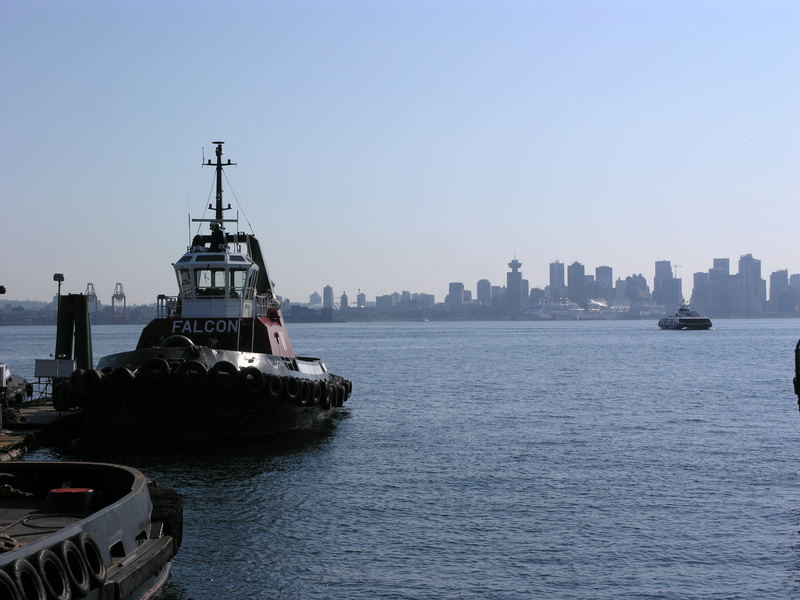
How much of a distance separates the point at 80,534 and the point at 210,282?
2241cm

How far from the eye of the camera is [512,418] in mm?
37656

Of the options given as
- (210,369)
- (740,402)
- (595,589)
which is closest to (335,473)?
(210,369)

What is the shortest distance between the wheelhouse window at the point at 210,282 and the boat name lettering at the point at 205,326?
109 centimetres

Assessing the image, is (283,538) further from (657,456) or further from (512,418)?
(512,418)

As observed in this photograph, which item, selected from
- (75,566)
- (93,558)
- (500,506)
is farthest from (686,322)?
(75,566)

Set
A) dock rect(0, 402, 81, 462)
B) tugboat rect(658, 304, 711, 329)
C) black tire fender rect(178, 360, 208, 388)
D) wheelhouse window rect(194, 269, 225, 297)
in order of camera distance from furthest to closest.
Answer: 1. tugboat rect(658, 304, 711, 329)
2. wheelhouse window rect(194, 269, 225, 297)
3. dock rect(0, 402, 81, 462)
4. black tire fender rect(178, 360, 208, 388)

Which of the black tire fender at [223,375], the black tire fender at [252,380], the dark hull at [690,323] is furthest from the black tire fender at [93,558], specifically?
the dark hull at [690,323]

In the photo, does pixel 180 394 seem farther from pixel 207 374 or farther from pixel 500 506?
pixel 500 506

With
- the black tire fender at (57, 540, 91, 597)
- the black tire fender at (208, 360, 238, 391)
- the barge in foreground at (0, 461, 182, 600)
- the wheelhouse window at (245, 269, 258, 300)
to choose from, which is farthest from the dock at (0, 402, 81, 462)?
the black tire fender at (57, 540, 91, 597)

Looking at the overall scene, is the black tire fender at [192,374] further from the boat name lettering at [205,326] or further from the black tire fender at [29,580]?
the black tire fender at [29,580]

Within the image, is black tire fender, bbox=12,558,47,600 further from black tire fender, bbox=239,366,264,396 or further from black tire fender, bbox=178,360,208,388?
black tire fender, bbox=239,366,264,396

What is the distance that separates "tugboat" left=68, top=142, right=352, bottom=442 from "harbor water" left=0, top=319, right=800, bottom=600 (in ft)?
3.16

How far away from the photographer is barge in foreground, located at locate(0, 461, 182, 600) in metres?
8.83

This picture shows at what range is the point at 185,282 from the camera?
1254 inches
